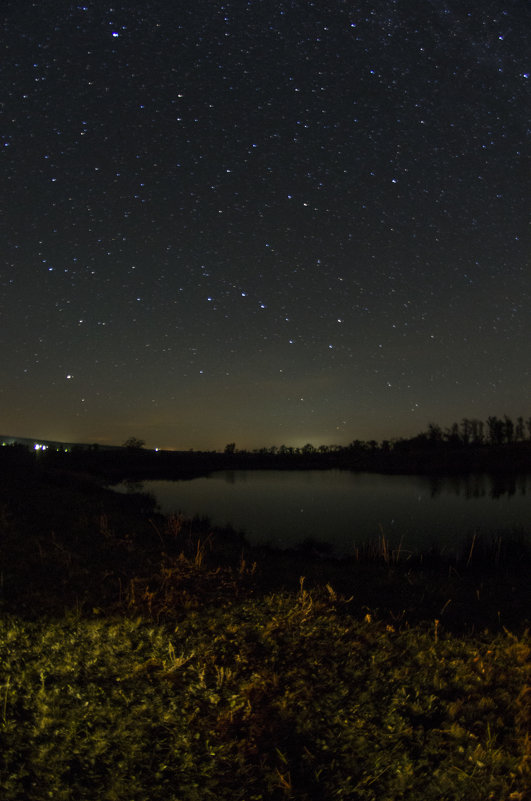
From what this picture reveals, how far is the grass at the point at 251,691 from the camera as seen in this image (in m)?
3.65

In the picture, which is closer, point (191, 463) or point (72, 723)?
point (72, 723)

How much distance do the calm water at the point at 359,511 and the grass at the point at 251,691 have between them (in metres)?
11.8

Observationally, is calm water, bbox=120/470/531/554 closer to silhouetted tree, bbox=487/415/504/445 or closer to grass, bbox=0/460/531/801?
grass, bbox=0/460/531/801

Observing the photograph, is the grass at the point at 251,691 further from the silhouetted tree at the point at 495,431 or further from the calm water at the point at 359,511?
the silhouetted tree at the point at 495,431

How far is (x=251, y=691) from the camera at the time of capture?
15.1 feet

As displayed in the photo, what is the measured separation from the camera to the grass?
12.0 ft

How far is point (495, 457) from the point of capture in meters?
87.8

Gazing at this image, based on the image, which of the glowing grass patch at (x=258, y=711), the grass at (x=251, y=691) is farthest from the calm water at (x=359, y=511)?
the glowing grass patch at (x=258, y=711)

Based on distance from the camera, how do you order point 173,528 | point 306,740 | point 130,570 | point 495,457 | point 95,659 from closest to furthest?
point 306,740, point 95,659, point 130,570, point 173,528, point 495,457

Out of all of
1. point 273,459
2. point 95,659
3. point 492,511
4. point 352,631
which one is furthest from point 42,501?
point 273,459

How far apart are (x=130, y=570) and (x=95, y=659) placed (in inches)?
127

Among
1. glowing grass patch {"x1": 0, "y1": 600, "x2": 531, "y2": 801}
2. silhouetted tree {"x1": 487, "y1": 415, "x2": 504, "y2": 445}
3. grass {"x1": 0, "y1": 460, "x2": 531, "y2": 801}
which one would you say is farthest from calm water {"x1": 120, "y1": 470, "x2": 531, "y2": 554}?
silhouetted tree {"x1": 487, "y1": 415, "x2": 504, "y2": 445}

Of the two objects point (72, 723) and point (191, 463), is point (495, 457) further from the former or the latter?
point (72, 723)

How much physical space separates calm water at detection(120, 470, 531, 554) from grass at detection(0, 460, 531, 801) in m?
11.8
